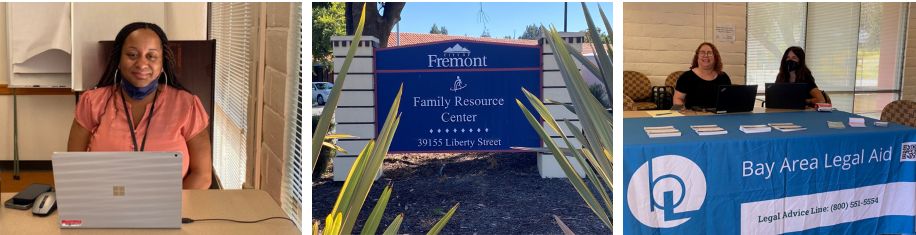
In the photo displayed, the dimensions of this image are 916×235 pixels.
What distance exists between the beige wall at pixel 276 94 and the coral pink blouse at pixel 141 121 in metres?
0.44

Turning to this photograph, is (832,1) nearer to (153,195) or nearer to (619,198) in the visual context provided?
(619,198)

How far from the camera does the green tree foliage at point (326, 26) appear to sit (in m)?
4.47

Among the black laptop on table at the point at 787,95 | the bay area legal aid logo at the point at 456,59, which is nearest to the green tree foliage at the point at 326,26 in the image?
the bay area legal aid logo at the point at 456,59

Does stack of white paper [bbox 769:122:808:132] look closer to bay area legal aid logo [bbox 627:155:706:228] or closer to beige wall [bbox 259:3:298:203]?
bay area legal aid logo [bbox 627:155:706:228]

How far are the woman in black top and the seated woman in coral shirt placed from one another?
287 centimetres

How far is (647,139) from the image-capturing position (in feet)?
9.75

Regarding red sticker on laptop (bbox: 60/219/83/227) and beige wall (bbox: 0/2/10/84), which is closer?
red sticker on laptop (bbox: 60/219/83/227)

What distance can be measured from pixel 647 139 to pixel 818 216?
99 cm

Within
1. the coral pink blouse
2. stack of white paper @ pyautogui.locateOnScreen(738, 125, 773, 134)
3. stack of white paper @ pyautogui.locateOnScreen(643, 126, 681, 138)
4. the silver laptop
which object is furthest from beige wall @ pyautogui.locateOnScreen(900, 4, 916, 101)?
the silver laptop

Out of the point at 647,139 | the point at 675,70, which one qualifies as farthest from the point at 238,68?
the point at 675,70

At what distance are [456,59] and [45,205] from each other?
10.4ft

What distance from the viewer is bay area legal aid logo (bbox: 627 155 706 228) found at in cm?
286

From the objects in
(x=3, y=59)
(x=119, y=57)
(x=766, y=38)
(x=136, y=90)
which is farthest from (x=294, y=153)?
(x=766, y=38)

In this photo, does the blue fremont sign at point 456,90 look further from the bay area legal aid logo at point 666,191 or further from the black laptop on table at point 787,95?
the bay area legal aid logo at point 666,191
